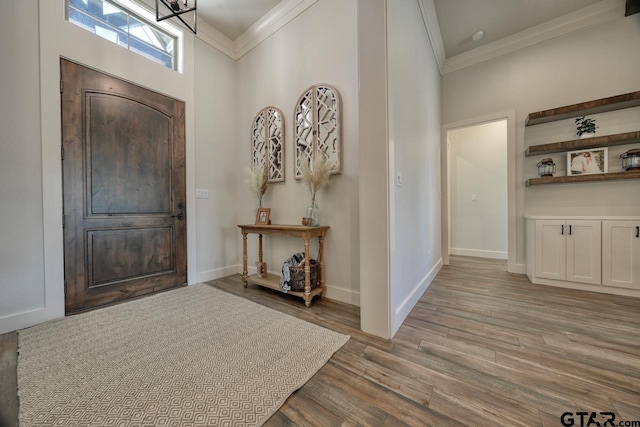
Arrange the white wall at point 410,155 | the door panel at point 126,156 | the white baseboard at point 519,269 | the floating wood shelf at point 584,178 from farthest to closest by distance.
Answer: the white baseboard at point 519,269, the floating wood shelf at point 584,178, the door panel at point 126,156, the white wall at point 410,155

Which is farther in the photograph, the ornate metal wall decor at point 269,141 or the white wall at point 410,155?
the ornate metal wall decor at point 269,141

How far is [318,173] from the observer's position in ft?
6.98

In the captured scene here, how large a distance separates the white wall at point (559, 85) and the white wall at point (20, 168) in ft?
15.2

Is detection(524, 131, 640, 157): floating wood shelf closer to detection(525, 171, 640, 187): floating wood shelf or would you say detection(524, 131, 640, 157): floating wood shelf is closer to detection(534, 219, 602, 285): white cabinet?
detection(525, 171, 640, 187): floating wood shelf

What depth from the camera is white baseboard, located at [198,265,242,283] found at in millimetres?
2800

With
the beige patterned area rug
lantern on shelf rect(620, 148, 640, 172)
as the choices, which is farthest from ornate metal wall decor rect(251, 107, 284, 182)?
lantern on shelf rect(620, 148, 640, 172)

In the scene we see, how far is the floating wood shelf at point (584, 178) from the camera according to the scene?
89.7 inches

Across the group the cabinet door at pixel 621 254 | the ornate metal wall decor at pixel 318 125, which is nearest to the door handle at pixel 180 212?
the ornate metal wall decor at pixel 318 125

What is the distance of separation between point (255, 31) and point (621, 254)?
186 inches

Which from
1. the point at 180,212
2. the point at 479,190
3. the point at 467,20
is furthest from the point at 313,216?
the point at 479,190

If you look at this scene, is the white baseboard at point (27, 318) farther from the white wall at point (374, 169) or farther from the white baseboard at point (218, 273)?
the white wall at point (374, 169)

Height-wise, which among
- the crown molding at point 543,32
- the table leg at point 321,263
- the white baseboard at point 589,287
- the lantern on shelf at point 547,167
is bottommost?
the white baseboard at point 589,287

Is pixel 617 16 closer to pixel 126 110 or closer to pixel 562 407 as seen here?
pixel 562 407

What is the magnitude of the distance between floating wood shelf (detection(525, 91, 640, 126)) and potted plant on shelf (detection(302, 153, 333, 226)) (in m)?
2.68
